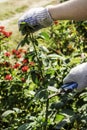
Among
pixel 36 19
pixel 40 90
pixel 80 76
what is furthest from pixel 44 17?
pixel 40 90

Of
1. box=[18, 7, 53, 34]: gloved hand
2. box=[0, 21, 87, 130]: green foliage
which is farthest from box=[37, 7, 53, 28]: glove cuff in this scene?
box=[0, 21, 87, 130]: green foliage

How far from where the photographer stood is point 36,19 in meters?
2.03

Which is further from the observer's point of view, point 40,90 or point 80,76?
point 40,90

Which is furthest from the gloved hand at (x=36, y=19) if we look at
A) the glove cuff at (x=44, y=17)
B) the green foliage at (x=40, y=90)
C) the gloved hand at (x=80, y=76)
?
the gloved hand at (x=80, y=76)

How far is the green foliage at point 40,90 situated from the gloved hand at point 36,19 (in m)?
0.16

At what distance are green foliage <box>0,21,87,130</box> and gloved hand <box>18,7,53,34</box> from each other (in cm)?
16

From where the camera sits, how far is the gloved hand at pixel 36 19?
1986 millimetres

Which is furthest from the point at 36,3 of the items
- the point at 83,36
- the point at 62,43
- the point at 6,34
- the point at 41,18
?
the point at 41,18

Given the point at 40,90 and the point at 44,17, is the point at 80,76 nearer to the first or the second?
the point at 44,17

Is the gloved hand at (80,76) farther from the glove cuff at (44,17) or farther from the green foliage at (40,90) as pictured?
the glove cuff at (44,17)

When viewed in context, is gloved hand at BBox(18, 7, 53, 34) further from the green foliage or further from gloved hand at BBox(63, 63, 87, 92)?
gloved hand at BBox(63, 63, 87, 92)

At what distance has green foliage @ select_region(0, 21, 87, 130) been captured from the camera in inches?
93.6

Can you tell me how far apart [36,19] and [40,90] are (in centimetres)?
50

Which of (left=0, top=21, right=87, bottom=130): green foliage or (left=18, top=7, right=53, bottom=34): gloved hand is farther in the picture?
(left=0, top=21, right=87, bottom=130): green foliage
